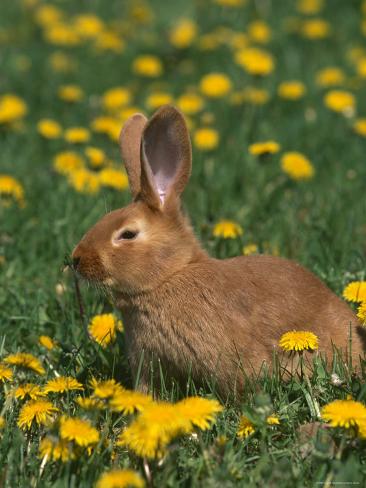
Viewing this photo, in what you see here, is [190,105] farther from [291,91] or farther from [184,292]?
[184,292]

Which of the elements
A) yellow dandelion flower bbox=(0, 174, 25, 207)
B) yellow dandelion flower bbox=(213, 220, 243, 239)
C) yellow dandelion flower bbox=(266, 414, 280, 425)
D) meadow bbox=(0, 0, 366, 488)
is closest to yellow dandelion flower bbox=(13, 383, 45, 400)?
meadow bbox=(0, 0, 366, 488)

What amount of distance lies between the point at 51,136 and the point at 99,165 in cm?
68

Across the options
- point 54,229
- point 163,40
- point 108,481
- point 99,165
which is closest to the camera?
point 108,481

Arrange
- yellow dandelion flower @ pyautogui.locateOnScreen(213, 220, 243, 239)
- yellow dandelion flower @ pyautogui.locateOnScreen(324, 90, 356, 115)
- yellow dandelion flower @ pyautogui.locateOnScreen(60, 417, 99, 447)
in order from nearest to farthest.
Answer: yellow dandelion flower @ pyautogui.locateOnScreen(60, 417, 99, 447) → yellow dandelion flower @ pyautogui.locateOnScreen(213, 220, 243, 239) → yellow dandelion flower @ pyautogui.locateOnScreen(324, 90, 356, 115)

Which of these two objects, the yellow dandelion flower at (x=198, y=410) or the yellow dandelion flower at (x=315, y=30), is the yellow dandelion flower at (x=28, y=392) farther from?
the yellow dandelion flower at (x=315, y=30)

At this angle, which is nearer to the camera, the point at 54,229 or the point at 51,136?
the point at 54,229

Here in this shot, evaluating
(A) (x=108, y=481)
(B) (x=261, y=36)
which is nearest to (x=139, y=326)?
(A) (x=108, y=481)

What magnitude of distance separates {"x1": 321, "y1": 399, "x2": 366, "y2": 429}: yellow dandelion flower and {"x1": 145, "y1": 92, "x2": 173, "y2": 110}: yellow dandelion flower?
12.5 ft

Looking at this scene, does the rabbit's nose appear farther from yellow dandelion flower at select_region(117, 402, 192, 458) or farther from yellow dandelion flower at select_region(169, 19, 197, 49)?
yellow dandelion flower at select_region(169, 19, 197, 49)

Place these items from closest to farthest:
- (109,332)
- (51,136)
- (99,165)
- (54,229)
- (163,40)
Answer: (109,332) → (54,229) → (99,165) → (51,136) → (163,40)

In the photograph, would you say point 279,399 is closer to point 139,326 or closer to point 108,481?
point 139,326

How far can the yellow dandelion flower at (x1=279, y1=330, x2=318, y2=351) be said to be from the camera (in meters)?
3.20

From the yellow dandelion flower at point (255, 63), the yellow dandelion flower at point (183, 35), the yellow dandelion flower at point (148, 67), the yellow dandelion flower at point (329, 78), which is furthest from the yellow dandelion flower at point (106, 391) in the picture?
the yellow dandelion flower at point (183, 35)

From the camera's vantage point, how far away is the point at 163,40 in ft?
27.6
